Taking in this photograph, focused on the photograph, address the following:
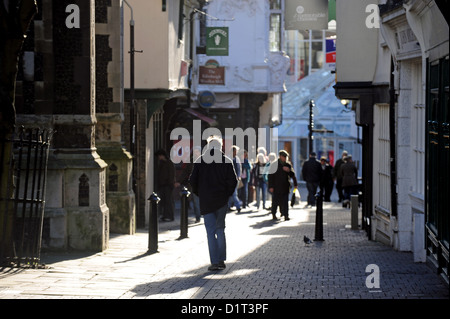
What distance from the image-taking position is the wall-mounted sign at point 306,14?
23.9m

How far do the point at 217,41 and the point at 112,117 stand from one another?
43.2ft

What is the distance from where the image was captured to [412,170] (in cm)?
1482

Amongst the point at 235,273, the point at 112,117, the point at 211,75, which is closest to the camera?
the point at 235,273

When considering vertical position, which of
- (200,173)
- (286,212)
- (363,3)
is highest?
(363,3)

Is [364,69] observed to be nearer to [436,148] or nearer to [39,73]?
[39,73]

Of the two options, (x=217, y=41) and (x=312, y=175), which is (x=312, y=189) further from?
(x=217, y=41)

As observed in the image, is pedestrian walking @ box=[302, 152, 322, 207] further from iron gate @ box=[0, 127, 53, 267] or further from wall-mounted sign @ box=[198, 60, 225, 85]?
iron gate @ box=[0, 127, 53, 267]

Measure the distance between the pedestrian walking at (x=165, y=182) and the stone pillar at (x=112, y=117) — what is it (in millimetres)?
4092

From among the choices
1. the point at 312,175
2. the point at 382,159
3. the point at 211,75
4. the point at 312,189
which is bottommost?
the point at 312,189

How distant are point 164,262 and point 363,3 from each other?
7782 mm

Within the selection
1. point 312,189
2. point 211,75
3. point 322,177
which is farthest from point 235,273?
point 211,75

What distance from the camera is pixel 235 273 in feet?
40.7
